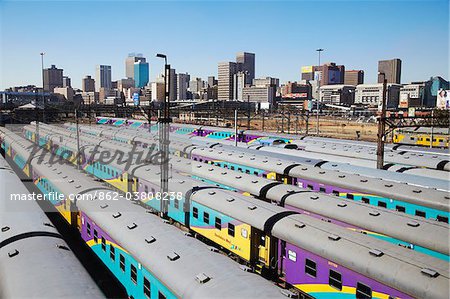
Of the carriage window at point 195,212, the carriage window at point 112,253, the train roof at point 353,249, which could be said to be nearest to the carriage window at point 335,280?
the train roof at point 353,249

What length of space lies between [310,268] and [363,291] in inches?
95.3

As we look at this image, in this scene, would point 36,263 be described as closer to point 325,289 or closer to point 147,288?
point 147,288

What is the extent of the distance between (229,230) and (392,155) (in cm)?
1979

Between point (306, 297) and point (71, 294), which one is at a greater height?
point (71, 294)

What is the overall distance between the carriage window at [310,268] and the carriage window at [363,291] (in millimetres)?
1923

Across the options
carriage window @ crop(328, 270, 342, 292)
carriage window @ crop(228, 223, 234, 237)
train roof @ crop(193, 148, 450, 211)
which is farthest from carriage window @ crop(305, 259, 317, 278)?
train roof @ crop(193, 148, 450, 211)

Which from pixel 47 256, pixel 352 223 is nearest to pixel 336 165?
pixel 352 223

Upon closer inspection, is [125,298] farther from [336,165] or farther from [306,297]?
[336,165]

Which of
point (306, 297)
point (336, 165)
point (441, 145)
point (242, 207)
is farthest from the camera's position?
point (441, 145)

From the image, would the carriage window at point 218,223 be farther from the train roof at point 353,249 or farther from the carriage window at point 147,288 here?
the carriage window at point 147,288

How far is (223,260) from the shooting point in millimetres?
11953

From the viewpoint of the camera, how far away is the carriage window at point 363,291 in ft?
38.7

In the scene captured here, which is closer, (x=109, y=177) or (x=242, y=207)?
(x=242, y=207)

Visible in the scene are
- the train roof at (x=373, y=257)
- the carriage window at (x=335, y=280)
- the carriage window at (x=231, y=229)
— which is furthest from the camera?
the carriage window at (x=231, y=229)
